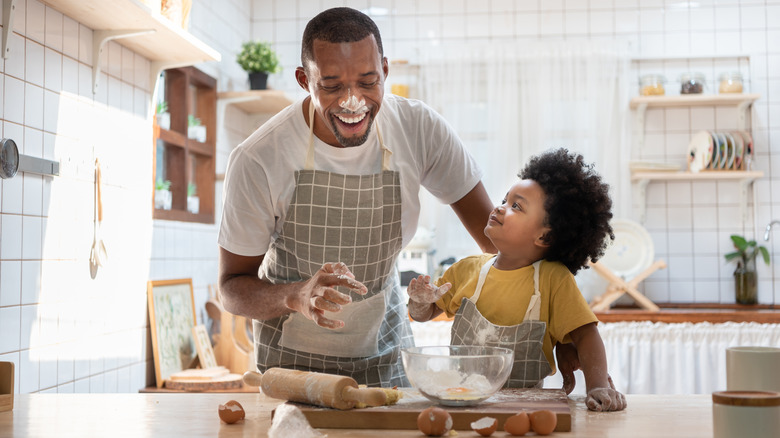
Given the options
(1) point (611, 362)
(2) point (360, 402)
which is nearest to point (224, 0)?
(1) point (611, 362)

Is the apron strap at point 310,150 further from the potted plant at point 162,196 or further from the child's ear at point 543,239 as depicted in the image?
the potted plant at point 162,196

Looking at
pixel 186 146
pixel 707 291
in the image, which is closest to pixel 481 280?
pixel 186 146

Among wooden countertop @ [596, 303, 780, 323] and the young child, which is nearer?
the young child

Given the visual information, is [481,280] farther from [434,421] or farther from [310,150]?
[434,421]

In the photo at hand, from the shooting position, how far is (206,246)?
12.6ft

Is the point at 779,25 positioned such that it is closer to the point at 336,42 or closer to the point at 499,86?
the point at 499,86

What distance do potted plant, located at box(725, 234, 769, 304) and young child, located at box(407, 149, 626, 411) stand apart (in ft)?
9.40

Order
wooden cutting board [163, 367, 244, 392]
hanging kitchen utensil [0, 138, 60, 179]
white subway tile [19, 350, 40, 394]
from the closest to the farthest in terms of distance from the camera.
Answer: hanging kitchen utensil [0, 138, 60, 179] < white subway tile [19, 350, 40, 394] < wooden cutting board [163, 367, 244, 392]

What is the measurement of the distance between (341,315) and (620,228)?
112 inches

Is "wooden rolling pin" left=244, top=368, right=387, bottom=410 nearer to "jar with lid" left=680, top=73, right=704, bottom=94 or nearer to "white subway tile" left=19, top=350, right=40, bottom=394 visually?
"white subway tile" left=19, top=350, right=40, bottom=394

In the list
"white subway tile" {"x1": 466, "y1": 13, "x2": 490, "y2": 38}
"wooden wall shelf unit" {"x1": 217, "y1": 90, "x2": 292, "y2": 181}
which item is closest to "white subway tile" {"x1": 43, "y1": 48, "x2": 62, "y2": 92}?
"wooden wall shelf unit" {"x1": 217, "y1": 90, "x2": 292, "y2": 181}

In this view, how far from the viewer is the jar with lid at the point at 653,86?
4258 millimetres

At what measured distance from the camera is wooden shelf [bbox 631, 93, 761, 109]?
4.18 metres

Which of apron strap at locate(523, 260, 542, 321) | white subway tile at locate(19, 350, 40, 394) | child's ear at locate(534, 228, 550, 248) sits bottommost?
white subway tile at locate(19, 350, 40, 394)
